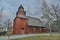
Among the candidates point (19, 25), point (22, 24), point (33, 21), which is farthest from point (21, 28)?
point (33, 21)

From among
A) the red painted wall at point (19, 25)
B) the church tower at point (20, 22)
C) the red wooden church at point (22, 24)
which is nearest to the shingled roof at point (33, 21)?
the red wooden church at point (22, 24)

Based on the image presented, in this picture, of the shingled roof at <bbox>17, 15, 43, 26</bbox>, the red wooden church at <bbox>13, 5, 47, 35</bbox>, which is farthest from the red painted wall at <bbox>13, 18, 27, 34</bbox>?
the shingled roof at <bbox>17, 15, 43, 26</bbox>

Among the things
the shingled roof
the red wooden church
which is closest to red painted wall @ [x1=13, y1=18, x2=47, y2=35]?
the red wooden church

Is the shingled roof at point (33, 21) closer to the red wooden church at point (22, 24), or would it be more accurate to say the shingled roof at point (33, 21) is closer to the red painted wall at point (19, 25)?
the red wooden church at point (22, 24)

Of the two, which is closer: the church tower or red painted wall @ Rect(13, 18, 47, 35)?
the church tower

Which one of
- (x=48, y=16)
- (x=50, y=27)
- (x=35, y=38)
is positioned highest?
(x=48, y=16)

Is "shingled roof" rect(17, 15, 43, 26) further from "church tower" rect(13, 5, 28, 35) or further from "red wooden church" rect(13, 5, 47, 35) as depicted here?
"church tower" rect(13, 5, 28, 35)

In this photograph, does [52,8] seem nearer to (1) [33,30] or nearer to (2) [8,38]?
(1) [33,30]

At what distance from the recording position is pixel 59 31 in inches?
389

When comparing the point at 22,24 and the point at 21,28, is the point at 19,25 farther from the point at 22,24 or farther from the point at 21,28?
the point at 21,28

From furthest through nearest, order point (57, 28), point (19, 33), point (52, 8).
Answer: point (57, 28) < point (19, 33) < point (52, 8)

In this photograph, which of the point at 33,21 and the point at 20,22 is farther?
the point at 33,21

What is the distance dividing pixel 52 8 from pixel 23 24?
210 centimetres

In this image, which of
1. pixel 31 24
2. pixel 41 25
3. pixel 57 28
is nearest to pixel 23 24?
pixel 31 24
